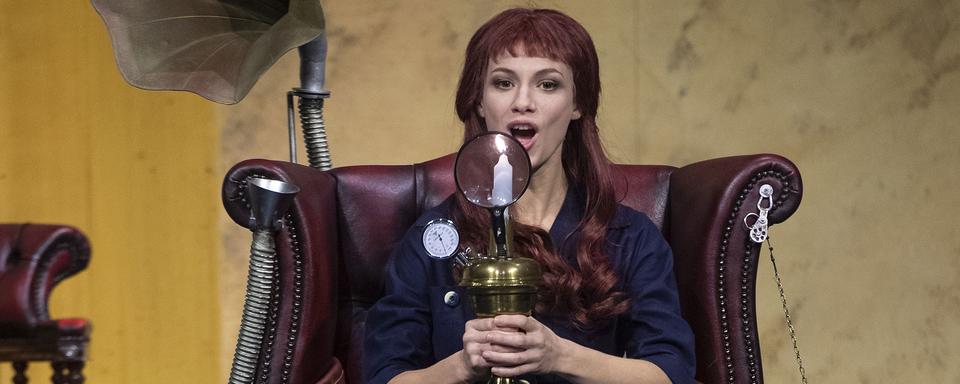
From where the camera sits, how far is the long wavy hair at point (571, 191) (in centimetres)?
168

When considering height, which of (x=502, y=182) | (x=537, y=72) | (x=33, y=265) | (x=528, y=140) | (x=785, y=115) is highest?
(x=785, y=115)

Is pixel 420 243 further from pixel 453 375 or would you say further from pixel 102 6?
pixel 102 6

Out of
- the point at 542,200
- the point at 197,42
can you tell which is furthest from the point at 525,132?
the point at 197,42

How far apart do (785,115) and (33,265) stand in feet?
8.40

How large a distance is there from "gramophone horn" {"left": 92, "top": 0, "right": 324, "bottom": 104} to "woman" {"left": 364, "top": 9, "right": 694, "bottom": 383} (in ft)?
1.74

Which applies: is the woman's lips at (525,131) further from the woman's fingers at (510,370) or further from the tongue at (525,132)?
the woman's fingers at (510,370)

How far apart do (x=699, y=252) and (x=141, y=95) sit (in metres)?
1.73

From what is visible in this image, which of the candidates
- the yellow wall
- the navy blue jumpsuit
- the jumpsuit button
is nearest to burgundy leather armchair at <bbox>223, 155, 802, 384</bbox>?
the navy blue jumpsuit

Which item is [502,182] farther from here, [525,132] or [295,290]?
[295,290]

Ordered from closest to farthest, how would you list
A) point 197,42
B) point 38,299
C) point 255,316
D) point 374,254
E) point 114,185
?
point 38,299 < point 255,316 < point 374,254 < point 197,42 < point 114,185

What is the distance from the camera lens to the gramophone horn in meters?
2.14

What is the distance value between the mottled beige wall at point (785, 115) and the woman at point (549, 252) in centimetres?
123

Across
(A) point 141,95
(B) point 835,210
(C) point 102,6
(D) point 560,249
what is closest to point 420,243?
(D) point 560,249

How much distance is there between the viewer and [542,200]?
1.79m
